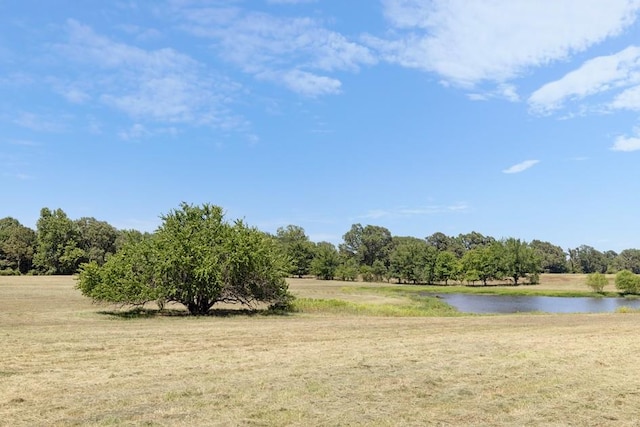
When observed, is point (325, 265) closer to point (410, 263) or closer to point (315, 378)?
point (410, 263)

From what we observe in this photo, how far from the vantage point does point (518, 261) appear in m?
128

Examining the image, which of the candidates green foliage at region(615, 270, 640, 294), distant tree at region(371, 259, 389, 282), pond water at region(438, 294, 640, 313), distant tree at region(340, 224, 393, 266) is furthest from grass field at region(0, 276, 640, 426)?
distant tree at region(340, 224, 393, 266)

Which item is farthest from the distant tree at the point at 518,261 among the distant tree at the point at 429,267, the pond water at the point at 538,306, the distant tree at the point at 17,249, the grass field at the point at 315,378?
the distant tree at the point at 17,249

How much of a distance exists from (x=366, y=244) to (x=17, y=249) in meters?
111

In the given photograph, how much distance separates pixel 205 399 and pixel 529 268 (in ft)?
423

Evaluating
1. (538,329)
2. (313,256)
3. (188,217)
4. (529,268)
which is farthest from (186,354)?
(313,256)

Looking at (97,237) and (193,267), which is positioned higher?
(97,237)

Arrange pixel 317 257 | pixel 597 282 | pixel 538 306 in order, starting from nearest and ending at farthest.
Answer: pixel 538 306
pixel 597 282
pixel 317 257

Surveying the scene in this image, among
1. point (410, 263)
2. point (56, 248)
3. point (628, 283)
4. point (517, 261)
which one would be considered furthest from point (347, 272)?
point (56, 248)

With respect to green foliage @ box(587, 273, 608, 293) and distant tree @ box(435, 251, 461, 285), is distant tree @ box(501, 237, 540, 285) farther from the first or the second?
green foliage @ box(587, 273, 608, 293)

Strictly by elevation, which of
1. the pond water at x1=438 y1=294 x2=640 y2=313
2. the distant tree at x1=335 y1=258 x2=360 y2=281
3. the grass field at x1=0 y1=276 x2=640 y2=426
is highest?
the distant tree at x1=335 y1=258 x2=360 y2=281

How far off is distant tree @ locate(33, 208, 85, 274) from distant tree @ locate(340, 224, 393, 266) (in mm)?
92935

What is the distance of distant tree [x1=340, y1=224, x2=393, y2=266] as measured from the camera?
189625mm

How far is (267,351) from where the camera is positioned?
53.2ft
